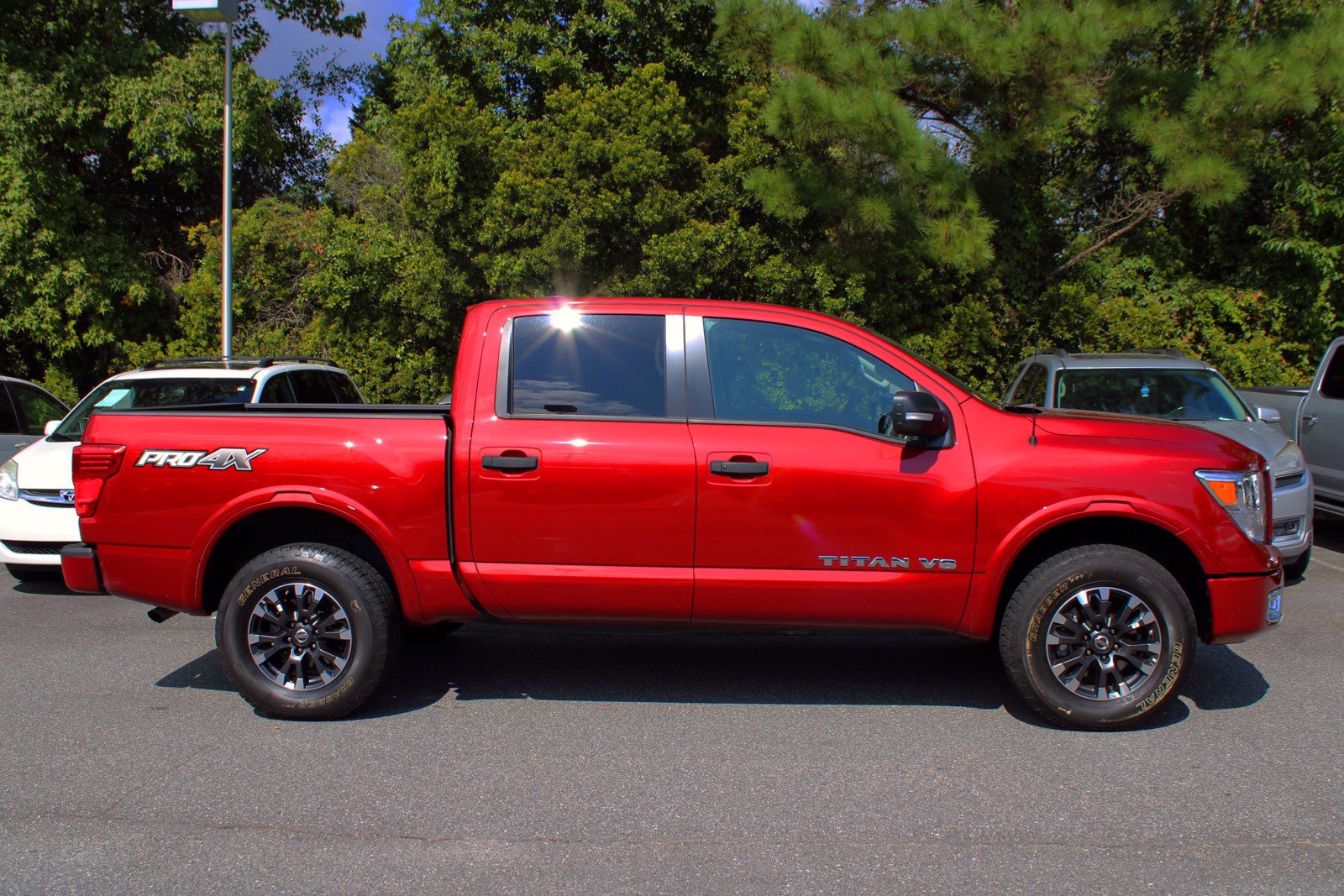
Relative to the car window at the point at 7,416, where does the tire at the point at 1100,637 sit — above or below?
below

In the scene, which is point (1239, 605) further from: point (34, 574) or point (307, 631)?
point (34, 574)

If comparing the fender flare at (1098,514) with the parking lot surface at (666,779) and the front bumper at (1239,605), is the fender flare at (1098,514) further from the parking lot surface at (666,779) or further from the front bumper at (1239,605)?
the parking lot surface at (666,779)

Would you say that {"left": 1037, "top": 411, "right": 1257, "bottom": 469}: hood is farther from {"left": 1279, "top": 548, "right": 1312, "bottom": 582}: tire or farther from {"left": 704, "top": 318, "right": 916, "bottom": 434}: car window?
{"left": 1279, "top": 548, "right": 1312, "bottom": 582}: tire

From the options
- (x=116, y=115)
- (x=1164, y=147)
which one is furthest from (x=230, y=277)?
(x=1164, y=147)

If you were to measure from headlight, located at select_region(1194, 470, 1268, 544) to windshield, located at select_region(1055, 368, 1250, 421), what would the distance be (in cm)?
424

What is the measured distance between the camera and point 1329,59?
1253 centimetres

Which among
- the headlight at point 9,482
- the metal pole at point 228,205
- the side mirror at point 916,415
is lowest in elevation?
the headlight at point 9,482

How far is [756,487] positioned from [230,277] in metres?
13.4

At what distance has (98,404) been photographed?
8695 millimetres

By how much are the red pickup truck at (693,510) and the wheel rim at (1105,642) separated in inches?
0.4

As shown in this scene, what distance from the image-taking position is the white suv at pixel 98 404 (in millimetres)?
7668

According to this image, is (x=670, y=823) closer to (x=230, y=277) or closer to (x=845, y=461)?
(x=845, y=461)

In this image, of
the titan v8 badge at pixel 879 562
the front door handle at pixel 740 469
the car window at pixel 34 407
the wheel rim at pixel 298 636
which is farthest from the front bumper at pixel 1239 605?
the car window at pixel 34 407

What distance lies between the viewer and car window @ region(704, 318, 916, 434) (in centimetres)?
510
